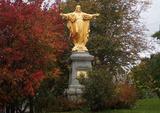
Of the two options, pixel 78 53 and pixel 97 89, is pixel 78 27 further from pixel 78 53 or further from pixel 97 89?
pixel 97 89

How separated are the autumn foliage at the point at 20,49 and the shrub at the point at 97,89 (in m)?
5.54

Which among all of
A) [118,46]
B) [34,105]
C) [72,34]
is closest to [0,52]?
[34,105]

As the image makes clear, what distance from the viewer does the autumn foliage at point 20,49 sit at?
64.2ft

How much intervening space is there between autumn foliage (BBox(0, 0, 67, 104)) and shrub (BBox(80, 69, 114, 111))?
554 centimetres

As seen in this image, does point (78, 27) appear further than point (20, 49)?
Yes

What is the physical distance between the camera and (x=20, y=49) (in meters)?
19.9

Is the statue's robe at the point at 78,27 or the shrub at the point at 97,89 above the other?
the statue's robe at the point at 78,27

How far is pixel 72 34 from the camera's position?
34125 mm

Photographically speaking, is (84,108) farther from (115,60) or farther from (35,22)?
(115,60)

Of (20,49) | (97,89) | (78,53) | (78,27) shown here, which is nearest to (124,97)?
(97,89)

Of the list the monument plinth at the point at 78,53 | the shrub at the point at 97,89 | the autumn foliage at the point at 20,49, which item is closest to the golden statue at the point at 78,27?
the monument plinth at the point at 78,53

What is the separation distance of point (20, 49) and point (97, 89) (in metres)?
6.92

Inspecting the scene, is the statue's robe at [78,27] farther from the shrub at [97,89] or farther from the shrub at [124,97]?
the shrub at [97,89]

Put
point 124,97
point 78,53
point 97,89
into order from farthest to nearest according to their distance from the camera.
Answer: point 78,53 → point 124,97 → point 97,89
